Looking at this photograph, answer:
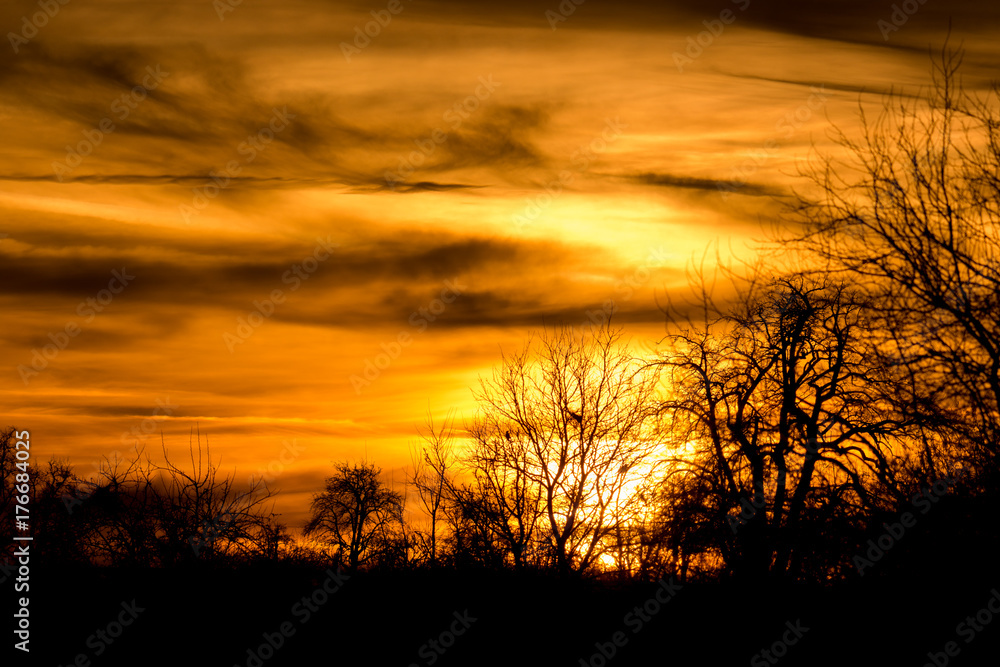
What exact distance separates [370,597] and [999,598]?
1076 centimetres

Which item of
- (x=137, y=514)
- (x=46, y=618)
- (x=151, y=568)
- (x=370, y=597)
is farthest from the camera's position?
(x=137, y=514)

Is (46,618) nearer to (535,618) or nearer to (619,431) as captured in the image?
(535,618)

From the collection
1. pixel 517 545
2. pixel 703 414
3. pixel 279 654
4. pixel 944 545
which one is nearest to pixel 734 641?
pixel 944 545

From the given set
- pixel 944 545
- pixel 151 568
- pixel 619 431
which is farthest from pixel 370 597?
pixel 619 431

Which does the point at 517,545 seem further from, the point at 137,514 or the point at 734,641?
the point at 734,641

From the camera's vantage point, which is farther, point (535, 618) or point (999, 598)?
point (535, 618)

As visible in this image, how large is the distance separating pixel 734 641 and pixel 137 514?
48.2 feet

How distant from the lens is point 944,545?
33.3 ft

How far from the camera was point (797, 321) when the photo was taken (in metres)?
18.0

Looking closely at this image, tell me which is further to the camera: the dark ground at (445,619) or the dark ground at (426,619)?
the dark ground at (426,619)

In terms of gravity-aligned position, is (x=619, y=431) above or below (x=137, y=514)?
above

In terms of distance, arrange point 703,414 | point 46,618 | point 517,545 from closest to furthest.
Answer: point 46,618, point 703,414, point 517,545

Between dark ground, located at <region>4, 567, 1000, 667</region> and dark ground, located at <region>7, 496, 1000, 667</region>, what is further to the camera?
dark ground, located at <region>4, 567, 1000, 667</region>

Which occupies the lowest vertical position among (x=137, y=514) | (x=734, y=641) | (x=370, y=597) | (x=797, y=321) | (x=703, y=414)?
(x=734, y=641)
